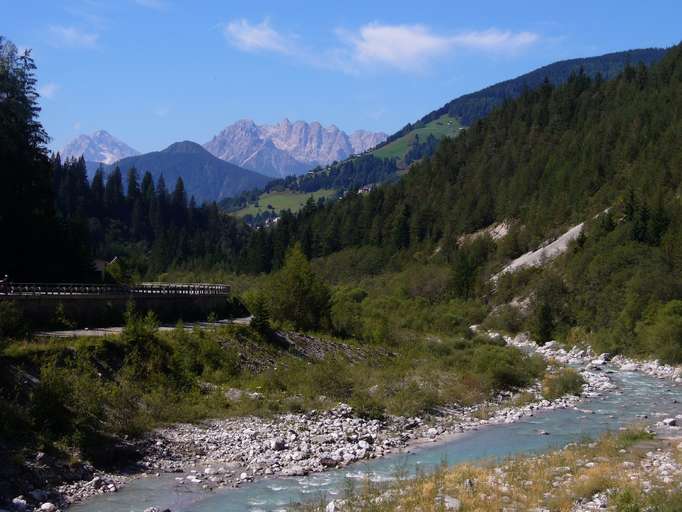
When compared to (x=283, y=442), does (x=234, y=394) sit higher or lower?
higher

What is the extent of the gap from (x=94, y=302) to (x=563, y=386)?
31.4m

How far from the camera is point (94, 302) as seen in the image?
45562 millimetres

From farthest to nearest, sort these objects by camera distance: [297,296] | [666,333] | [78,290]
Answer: [666,333] < [297,296] < [78,290]

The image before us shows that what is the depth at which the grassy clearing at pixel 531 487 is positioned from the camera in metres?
21.5

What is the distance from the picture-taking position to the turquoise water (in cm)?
2308

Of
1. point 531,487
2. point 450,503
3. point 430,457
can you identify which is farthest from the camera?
point 430,457

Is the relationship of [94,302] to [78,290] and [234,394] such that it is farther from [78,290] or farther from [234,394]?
[234,394]

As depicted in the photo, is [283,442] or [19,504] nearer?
[19,504]

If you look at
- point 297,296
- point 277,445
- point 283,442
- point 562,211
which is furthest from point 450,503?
point 562,211

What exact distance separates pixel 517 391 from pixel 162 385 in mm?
25236

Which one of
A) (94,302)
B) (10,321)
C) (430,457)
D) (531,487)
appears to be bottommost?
(430,457)

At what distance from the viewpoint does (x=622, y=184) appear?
117 metres

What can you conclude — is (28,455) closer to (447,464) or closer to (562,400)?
(447,464)

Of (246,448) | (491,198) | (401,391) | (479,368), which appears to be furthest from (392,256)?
(246,448)
